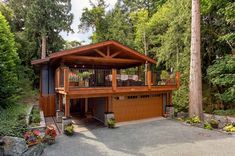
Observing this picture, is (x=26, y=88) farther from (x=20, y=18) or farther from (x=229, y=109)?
(x=229, y=109)

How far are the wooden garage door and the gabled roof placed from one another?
8.92 ft

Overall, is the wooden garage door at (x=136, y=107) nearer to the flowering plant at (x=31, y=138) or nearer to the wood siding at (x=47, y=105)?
the flowering plant at (x=31, y=138)

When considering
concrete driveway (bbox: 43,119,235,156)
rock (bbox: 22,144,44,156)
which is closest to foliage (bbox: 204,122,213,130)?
concrete driveway (bbox: 43,119,235,156)

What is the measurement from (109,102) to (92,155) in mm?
4577

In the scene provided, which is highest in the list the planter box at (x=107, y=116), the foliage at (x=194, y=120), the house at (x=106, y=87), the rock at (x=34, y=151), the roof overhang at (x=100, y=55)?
the roof overhang at (x=100, y=55)

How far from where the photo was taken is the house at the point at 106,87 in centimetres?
1107

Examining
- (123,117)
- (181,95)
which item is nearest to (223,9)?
(181,95)

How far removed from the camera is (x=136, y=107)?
12.5 meters

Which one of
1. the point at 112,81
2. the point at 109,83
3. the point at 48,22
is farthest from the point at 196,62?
the point at 48,22

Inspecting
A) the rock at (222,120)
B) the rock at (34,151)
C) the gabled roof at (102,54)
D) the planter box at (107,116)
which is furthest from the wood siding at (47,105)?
the rock at (222,120)

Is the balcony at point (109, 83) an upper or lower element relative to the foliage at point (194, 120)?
upper

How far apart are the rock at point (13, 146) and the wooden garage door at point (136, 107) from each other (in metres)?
5.66

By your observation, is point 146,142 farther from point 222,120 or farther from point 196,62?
point 222,120

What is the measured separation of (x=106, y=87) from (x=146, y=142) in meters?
3.86
